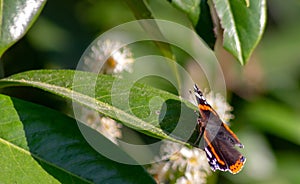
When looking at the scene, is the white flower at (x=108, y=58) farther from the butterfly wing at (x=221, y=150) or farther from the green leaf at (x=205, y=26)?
the butterfly wing at (x=221, y=150)

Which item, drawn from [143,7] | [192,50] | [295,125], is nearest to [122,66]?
[143,7]

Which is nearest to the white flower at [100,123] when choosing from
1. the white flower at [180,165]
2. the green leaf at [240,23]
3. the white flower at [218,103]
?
the white flower at [180,165]

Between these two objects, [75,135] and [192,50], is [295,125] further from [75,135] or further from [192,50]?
[75,135]

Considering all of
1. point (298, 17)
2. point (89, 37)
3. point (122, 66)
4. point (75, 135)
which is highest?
point (75, 135)

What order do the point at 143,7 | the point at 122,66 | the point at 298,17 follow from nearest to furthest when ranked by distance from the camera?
1. the point at 143,7
2. the point at 122,66
3. the point at 298,17

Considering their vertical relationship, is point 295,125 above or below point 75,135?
below

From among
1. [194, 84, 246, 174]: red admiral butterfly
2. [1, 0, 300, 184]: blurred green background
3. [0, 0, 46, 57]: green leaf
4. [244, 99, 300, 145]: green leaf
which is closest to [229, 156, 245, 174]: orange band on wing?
[194, 84, 246, 174]: red admiral butterfly

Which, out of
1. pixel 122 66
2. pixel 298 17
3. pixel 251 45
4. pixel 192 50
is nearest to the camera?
pixel 251 45
